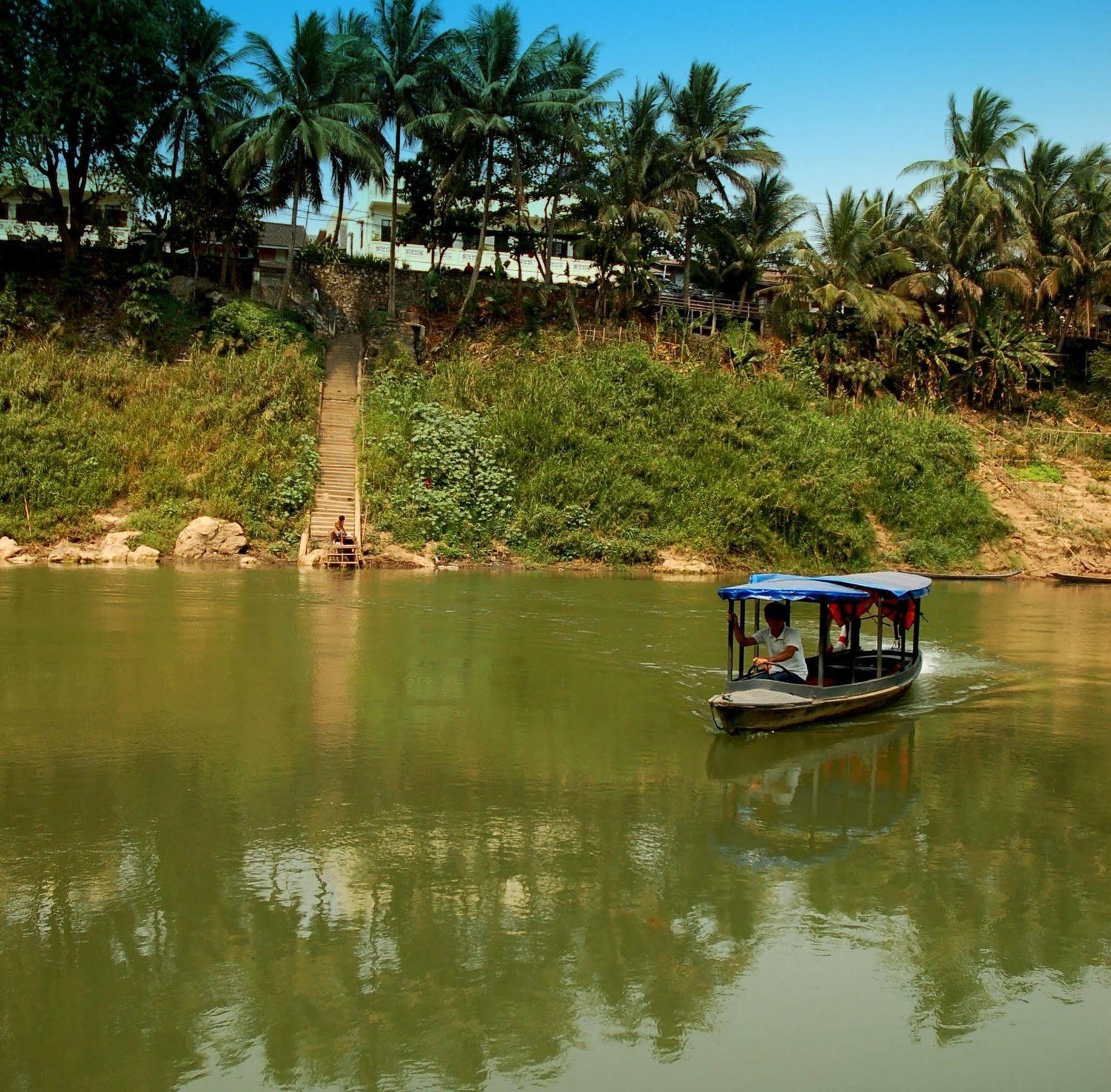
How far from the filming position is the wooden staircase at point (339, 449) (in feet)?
83.7

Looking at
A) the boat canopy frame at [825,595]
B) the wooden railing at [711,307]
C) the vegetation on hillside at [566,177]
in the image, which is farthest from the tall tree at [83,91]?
the boat canopy frame at [825,595]

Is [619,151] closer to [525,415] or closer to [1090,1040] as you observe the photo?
[525,415]

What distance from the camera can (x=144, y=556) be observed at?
79.0ft

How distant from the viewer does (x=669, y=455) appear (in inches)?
1163

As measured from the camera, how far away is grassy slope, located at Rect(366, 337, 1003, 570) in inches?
1077

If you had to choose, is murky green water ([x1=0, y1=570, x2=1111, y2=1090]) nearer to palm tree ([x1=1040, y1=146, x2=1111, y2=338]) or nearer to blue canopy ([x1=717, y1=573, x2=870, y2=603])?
blue canopy ([x1=717, y1=573, x2=870, y2=603])

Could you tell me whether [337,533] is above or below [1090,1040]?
above

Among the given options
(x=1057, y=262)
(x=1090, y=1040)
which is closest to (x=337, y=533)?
(x=1090, y=1040)

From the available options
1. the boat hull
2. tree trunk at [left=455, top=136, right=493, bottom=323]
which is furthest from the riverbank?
the boat hull

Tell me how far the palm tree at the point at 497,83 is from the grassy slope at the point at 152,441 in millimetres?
9489

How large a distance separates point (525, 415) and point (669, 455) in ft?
13.5

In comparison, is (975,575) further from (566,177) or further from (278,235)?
(278,235)

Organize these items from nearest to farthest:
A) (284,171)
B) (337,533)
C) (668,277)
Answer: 1. (337,533)
2. (284,171)
3. (668,277)

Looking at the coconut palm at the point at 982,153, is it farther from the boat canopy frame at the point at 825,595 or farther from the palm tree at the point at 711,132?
the boat canopy frame at the point at 825,595
